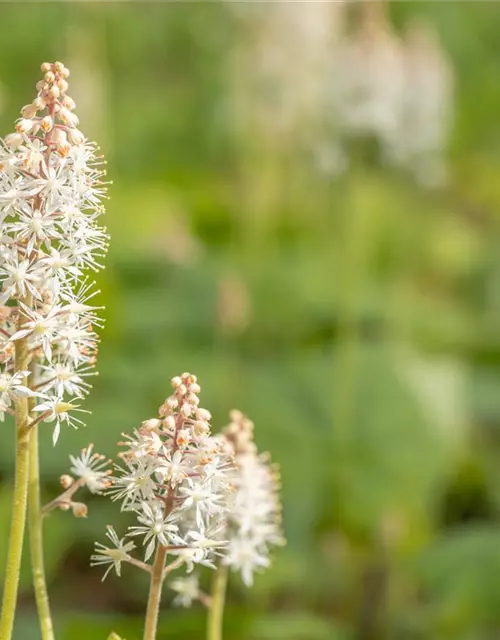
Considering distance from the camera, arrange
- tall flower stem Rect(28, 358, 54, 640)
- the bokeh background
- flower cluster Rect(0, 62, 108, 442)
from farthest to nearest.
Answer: the bokeh background, tall flower stem Rect(28, 358, 54, 640), flower cluster Rect(0, 62, 108, 442)

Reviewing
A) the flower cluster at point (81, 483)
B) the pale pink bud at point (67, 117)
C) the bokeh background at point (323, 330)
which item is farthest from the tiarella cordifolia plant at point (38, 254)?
the bokeh background at point (323, 330)

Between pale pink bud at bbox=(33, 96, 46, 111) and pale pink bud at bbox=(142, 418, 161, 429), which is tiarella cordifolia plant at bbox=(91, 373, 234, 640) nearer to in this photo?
pale pink bud at bbox=(142, 418, 161, 429)

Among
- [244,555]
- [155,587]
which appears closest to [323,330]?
[244,555]

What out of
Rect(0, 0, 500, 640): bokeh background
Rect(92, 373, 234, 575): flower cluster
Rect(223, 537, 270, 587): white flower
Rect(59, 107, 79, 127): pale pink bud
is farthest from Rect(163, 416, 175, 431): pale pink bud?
Rect(0, 0, 500, 640): bokeh background

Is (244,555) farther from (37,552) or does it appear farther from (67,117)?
(67,117)

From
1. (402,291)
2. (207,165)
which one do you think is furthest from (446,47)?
(402,291)

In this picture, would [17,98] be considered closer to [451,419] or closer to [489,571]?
[451,419]
